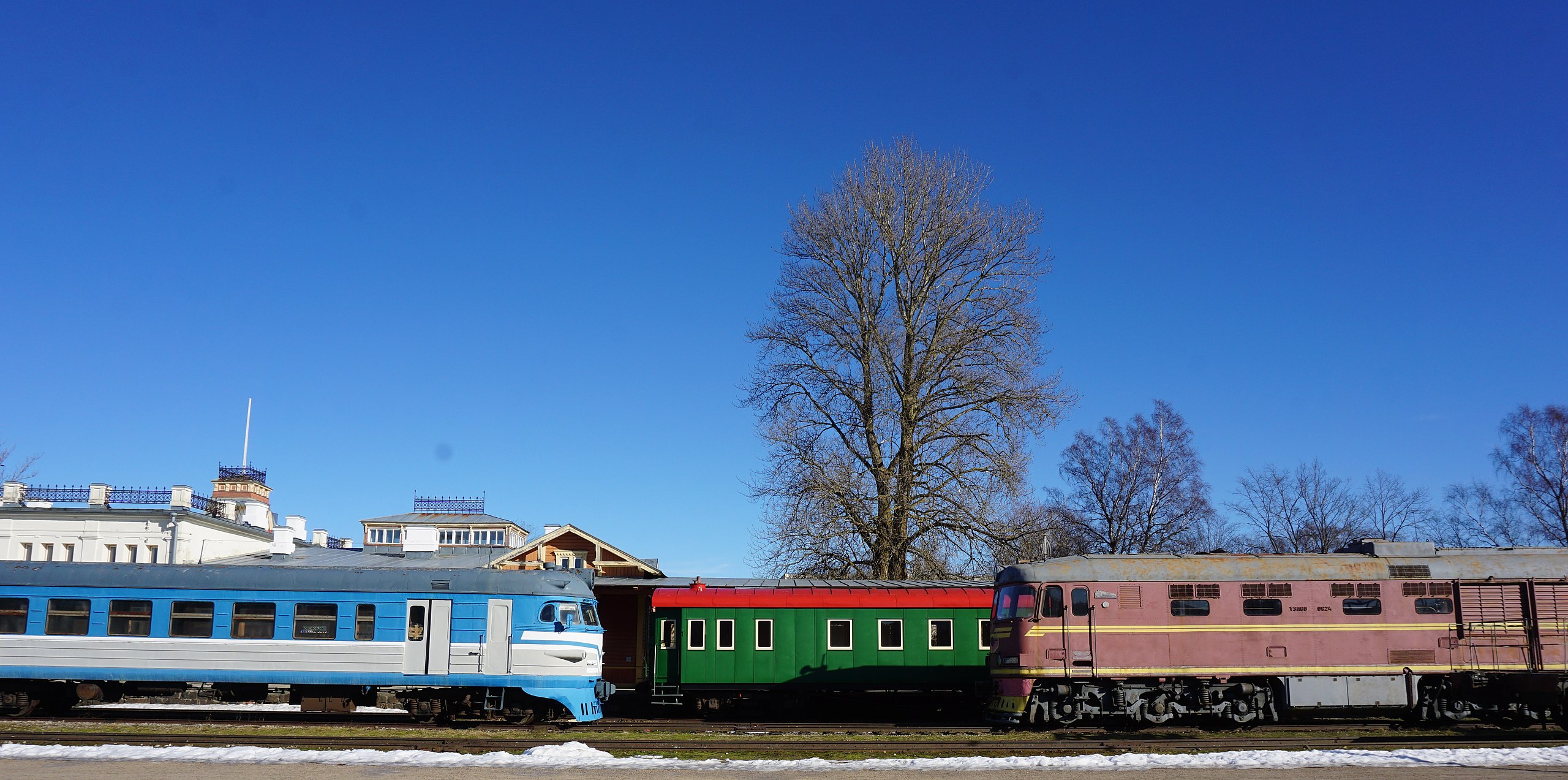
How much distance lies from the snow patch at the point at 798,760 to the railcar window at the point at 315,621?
3625 millimetres

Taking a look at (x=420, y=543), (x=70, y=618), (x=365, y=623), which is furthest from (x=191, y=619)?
(x=420, y=543)

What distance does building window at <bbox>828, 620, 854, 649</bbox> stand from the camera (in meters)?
23.4

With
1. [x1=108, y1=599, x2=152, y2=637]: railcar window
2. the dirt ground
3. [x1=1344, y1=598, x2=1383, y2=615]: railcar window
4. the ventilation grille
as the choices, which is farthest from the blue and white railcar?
[x1=1344, y1=598, x2=1383, y2=615]: railcar window

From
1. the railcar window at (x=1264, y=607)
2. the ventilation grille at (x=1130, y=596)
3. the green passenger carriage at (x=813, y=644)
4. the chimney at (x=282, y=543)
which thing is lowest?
the green passenger carriage at (x=813, y=644)

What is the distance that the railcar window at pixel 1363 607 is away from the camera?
1928 centimetres

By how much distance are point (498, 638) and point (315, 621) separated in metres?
3.56

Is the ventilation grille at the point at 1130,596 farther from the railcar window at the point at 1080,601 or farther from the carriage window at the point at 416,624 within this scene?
the carriage window at the point at 416,624

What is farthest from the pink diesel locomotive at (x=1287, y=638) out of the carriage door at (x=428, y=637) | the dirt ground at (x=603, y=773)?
the carriage door at (x=428, y=637)

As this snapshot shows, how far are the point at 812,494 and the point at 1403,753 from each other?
16821 millimetres

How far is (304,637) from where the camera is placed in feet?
64.3

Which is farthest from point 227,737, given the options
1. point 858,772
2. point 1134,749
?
point 1134,749

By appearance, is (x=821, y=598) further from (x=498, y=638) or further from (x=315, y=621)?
(x=315, y=621)

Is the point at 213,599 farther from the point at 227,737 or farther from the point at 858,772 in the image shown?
the point at 858,772

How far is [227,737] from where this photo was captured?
57.7 ft
